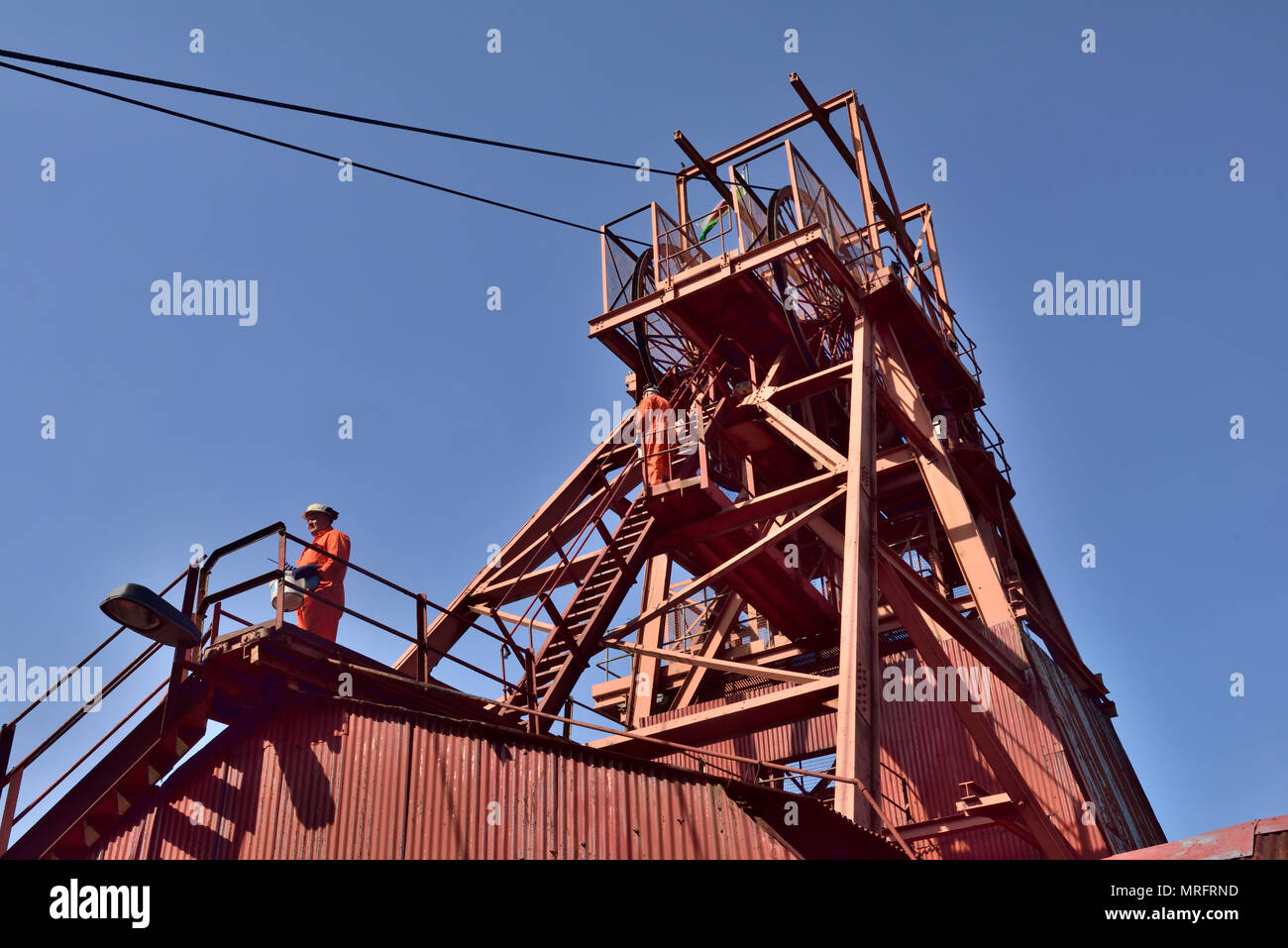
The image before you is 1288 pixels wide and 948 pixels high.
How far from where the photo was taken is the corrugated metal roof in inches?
397

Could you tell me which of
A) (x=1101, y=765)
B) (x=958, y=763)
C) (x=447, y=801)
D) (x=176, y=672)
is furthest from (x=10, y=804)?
(x=1101, y=765)

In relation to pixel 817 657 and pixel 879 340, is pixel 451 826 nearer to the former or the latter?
pixel 817 657

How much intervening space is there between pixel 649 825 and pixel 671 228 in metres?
10.9

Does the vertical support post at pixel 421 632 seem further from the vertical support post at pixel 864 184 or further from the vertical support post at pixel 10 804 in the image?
the vertical support post at pixel 864 184

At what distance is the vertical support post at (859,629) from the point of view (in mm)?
11547

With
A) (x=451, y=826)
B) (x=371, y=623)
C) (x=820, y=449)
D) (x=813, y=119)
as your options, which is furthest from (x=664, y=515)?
(x=813, y=119)

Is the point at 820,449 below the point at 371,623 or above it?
above

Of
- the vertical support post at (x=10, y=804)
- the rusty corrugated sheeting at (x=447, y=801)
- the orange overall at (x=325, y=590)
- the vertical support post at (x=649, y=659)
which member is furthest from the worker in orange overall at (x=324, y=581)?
the vertical support post at (x=649, y=659)

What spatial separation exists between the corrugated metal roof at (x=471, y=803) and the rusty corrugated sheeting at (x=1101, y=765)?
681 centimetres

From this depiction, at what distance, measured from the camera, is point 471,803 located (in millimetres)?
10250

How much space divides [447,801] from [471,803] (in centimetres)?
21

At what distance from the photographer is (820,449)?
1566 cm

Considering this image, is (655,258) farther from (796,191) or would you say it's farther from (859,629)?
(859,629)
